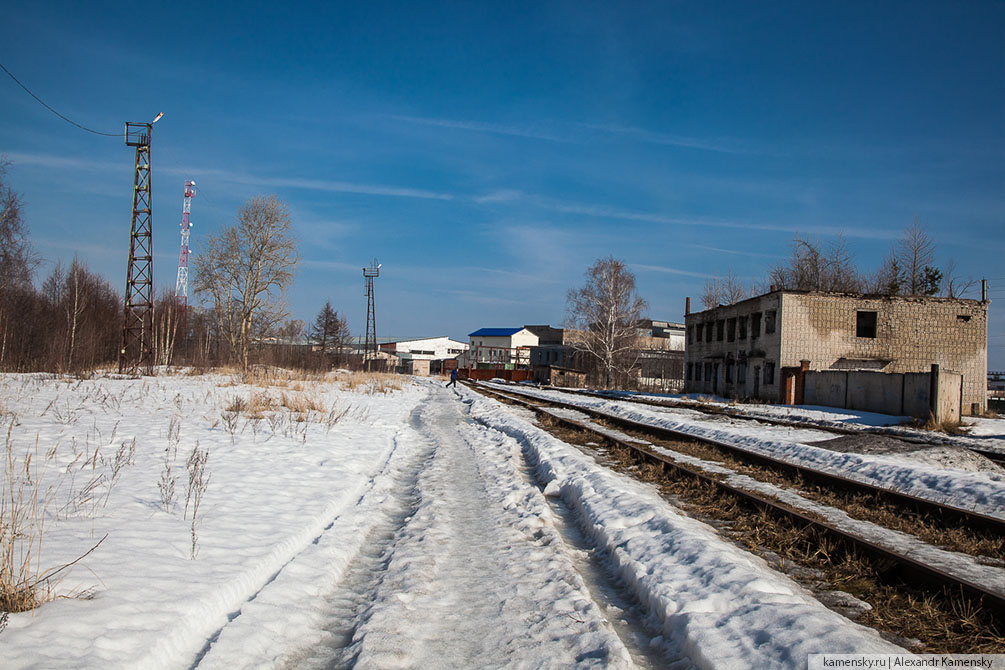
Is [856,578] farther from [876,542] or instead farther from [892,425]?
[892,425]

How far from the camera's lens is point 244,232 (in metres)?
40.9

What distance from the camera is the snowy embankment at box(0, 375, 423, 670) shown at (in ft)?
10.8

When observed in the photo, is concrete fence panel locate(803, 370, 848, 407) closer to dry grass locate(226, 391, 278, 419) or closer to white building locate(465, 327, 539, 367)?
dry grass locate(226, 391, 278, 419)

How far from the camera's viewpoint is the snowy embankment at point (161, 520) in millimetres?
3297

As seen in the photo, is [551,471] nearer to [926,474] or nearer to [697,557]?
[697,557]

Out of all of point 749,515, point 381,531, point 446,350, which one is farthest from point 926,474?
point 446,350

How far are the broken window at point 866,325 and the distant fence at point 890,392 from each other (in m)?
5.49

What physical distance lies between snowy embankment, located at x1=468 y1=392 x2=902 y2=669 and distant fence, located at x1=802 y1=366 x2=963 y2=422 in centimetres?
2090

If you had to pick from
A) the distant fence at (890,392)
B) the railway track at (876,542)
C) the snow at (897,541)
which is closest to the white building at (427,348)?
the distant fence at (890,392)

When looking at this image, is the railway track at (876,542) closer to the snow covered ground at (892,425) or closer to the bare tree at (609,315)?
the snow covered ground at (892,425)

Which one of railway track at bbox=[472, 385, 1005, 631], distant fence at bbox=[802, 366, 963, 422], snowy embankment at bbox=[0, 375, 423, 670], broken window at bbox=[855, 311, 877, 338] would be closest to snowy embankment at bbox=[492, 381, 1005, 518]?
railway track at bbox=[472, 385, 1005, 631]

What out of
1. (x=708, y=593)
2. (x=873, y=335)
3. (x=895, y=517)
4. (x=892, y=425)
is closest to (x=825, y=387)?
(x=873, y=335)

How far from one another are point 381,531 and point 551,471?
3.84 metres

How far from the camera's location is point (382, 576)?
4793 millimetres
